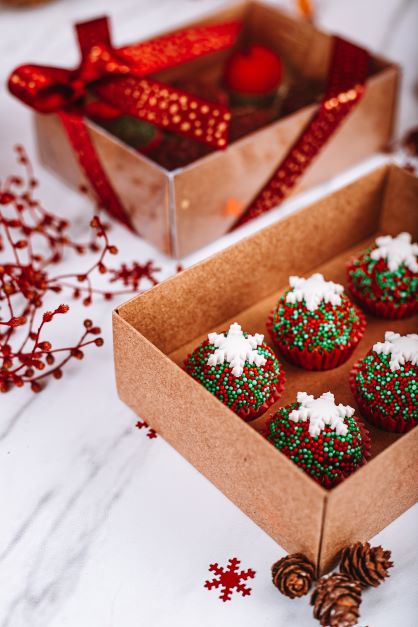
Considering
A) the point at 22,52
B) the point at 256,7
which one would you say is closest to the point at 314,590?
the point at 256,7

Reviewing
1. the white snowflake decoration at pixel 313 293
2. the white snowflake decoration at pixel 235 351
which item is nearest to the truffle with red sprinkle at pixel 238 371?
the white snowflake decoration at pixel 235 351

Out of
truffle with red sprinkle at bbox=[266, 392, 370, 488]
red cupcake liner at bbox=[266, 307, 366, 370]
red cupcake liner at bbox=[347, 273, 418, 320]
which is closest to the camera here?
truffle with red sprinkle at bbox=[266, 392, 370, 488]

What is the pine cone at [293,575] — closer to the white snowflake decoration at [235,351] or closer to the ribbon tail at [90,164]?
the white snowflake decoration at [235,351]

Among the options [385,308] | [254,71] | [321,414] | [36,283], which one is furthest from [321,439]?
[254,71]

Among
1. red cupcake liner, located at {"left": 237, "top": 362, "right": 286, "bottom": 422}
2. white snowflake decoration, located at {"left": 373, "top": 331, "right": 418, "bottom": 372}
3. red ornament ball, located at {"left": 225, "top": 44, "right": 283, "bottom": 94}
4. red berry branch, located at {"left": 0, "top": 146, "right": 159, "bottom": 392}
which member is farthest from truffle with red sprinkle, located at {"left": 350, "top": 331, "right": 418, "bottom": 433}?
red ornament ball, located at {"left": 225, "top": 44, "right": 283, "bottom": 94}

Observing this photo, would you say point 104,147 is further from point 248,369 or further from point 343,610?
point 343,610

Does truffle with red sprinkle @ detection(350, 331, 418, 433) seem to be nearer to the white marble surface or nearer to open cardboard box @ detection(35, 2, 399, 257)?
the white marble surface

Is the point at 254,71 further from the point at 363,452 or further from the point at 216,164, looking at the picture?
the point at 363,452
